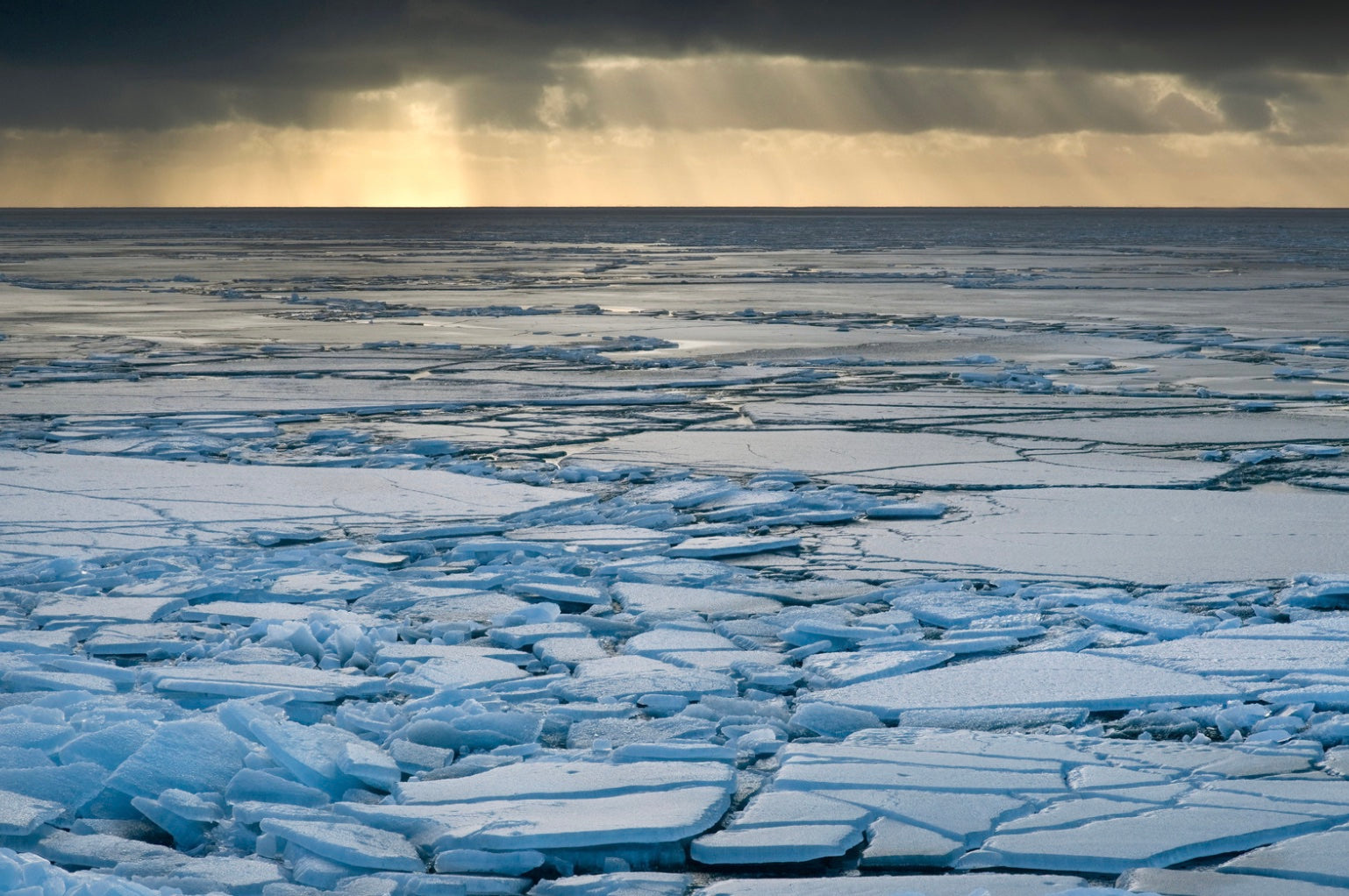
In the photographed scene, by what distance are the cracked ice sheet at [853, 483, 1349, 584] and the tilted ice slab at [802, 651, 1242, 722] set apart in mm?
862

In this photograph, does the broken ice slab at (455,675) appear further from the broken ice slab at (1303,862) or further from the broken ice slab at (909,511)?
the broken ice slab at (909,511)

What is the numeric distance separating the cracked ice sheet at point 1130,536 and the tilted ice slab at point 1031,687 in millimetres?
862

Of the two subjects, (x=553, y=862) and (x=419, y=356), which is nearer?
(x=553, y=862)

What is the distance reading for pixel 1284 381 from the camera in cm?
850

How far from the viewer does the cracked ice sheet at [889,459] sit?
5.54 meters

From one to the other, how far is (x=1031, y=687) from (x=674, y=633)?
2.95ft

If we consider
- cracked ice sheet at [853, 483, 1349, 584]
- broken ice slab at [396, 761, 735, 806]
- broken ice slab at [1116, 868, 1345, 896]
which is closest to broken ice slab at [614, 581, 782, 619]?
cracked ice sheet at [853, 483, 1349, 584]

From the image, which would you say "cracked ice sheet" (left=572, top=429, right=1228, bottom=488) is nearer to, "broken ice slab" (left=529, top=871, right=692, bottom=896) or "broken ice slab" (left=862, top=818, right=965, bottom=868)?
"broken ice slab" (left=862, top=818, right=965, bottom=868)

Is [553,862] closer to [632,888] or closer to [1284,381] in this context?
[632,888]

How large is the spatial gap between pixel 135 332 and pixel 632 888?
10.9m

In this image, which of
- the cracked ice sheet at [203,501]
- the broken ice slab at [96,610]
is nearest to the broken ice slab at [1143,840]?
the broken ice slab at [96,610]

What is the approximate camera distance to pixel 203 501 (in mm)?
5070

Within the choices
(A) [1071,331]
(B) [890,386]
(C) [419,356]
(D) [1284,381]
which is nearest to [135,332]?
(C) [419,356]

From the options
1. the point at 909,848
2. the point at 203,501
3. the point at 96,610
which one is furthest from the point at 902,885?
the point at 203,501
